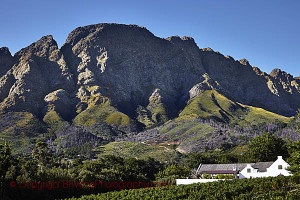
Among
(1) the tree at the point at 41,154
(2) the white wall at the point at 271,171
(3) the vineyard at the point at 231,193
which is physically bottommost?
(3) the vineyard at the point at 231,193

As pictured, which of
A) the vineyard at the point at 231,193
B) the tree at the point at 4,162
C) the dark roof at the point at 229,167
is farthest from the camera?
the dark roof at the point at 229,167

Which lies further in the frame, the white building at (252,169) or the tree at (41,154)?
the tree at (41,154)

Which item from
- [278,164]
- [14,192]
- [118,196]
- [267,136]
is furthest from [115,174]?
[267,136]

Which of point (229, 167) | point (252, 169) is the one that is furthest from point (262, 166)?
point (229, 167)

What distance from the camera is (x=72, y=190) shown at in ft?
156

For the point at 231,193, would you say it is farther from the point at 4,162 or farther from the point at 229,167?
the point at 229,167

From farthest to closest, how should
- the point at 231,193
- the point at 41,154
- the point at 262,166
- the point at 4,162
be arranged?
the point at 41,154
the point at 262,166
the point at 231,193
the point at 4,162

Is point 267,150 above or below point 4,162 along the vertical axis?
above

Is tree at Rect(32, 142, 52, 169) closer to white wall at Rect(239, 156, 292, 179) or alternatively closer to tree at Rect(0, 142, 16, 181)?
tree at Rect(0, 142, 16, 181)

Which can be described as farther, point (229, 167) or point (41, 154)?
point (41, 154)

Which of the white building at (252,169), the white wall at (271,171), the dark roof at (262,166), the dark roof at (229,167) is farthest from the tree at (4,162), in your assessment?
the dark roof at (262,166)

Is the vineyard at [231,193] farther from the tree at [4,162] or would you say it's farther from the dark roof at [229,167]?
the dark roof at [229,167]

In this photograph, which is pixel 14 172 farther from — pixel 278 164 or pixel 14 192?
pixel 278 164

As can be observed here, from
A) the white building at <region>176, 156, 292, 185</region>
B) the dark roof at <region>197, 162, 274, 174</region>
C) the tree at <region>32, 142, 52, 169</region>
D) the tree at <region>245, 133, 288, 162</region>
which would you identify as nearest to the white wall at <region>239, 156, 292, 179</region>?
the white building at <region>176, 156, 292, 185</region>
